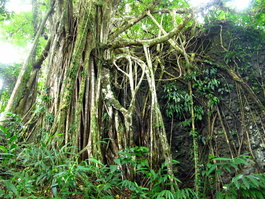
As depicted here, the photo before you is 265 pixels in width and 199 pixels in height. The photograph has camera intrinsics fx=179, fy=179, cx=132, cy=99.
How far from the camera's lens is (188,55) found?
4.09 metres

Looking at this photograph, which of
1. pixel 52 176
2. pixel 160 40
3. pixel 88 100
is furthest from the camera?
pixel 160 40

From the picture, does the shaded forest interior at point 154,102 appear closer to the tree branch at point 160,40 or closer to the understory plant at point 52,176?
the tree branch at point 160,40

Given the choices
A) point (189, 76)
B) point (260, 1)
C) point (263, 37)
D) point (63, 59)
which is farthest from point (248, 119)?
point (63, 59)

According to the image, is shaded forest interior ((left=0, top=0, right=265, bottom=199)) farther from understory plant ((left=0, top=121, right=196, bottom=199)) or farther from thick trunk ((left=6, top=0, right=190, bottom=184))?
understory plant ((left=0, top=121, right=196, bottom=199))

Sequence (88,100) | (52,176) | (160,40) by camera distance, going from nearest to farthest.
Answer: (52,176)
(88,100)
(160,40)

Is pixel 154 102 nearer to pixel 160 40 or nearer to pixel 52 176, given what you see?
pixel 160 40

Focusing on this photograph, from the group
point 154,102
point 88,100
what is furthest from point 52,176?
point 154,102

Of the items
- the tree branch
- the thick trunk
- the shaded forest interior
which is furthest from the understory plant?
the tree branch

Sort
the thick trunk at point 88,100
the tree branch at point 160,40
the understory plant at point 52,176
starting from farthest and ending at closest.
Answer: the tree branch at point 160,40 → the thick trunk at point 88,100 → the understory plant at point 52,176

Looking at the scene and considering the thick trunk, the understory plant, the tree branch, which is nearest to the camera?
the understory plant

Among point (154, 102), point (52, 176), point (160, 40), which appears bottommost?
point (52, 176)

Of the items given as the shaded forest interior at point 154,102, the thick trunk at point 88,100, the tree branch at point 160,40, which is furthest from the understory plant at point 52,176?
the tree branch at point 160,40

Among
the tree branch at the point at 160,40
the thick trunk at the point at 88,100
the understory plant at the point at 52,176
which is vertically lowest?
the understory plant at the point at 52,176

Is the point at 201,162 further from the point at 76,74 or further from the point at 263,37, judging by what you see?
the point at 263,37
